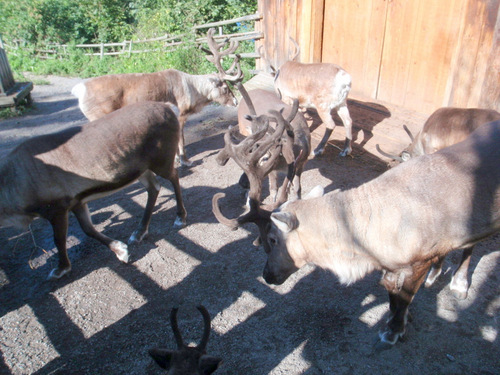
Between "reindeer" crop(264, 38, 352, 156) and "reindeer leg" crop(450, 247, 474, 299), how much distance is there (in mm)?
3457

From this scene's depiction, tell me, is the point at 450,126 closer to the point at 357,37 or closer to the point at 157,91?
the point at 357,37

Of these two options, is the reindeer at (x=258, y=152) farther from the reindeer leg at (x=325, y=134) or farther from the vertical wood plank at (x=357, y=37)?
the vertical wood plank at (x=357, y=37)

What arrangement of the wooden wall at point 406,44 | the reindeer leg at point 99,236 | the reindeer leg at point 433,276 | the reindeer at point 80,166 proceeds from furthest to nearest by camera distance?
the wooden wall at point 406,44 → the reindeer leg at point 99,236 → the reindeer at point 80,166 → the reindeer leg at point 433,276

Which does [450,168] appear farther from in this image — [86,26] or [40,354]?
[86,26]

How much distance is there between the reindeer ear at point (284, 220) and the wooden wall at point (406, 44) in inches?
160

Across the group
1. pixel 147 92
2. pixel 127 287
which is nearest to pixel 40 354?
pixel 127 287

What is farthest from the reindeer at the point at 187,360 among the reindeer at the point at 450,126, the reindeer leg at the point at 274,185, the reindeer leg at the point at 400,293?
the reindeer at the point at 450,126

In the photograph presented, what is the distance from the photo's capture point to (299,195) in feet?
17.2

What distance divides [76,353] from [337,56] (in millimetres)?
7824

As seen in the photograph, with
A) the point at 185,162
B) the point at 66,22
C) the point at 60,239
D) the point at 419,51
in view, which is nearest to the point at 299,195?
the point at 185,162

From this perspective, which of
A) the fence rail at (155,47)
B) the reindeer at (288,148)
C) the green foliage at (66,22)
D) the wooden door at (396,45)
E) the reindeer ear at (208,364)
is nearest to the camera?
the reindeer ear at (208,364)

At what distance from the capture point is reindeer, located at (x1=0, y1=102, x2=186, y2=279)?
3.79 metres

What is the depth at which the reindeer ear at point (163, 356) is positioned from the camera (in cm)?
228

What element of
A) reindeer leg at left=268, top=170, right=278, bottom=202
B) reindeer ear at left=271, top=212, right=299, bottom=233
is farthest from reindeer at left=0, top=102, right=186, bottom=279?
reindeer ear at left=271, top=212, right=299, bottom=233
